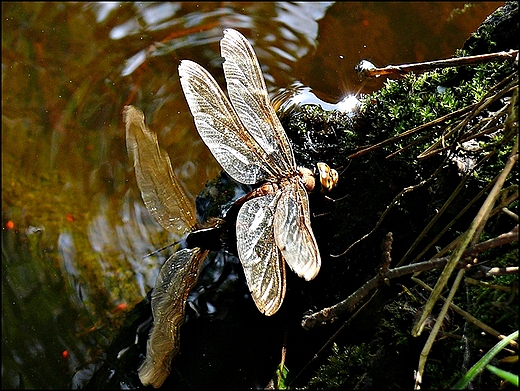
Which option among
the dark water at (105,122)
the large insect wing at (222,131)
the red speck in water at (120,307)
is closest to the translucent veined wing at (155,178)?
the large insect wing at (222,131)

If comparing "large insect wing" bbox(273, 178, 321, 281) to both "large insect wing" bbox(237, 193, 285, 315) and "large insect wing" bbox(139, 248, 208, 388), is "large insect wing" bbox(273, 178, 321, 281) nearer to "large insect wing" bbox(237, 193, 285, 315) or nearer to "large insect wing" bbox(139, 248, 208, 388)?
"large insect wing" bbox(237, 193, 285, 315)

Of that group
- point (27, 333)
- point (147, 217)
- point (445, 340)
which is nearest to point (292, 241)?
point (445, 340)

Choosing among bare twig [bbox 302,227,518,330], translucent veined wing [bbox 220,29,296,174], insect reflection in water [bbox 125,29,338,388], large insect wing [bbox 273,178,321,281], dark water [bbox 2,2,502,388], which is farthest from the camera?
dark water [bbox 2,2,502,388]

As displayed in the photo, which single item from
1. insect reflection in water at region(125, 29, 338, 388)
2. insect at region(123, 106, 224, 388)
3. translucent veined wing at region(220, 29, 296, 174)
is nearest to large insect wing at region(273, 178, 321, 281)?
insect reflection in water at region(125, 29, 338, 388)

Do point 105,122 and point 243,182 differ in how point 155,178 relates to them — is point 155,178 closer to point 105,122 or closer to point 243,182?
point 243,182

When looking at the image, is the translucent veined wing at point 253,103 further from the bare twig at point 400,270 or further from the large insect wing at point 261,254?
the bare twig at point 400,270

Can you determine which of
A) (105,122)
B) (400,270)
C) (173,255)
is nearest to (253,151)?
(173,255)

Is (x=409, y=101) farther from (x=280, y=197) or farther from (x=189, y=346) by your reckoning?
(x=189, y=346)
